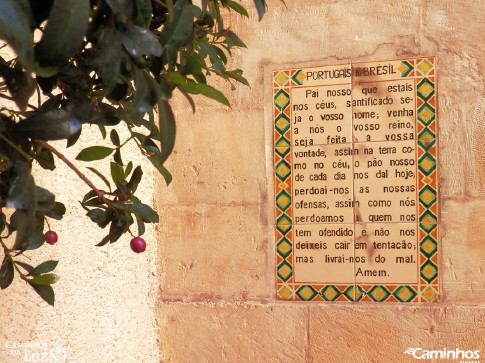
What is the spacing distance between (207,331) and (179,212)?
509mm

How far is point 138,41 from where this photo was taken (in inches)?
24.5

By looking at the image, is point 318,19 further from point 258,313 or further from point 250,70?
point 258,313

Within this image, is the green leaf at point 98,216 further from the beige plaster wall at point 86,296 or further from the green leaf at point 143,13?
the beige plaster wall at point 86,296

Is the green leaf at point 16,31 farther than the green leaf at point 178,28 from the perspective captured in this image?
No

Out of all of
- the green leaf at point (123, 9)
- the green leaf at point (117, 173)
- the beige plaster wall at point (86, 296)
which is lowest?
the beige plaster wall at point (86, 296)

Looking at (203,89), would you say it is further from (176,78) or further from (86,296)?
(86,296)

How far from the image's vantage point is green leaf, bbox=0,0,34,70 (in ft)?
1.59

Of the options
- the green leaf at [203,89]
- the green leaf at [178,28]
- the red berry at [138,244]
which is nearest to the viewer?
the green leaf at [178,28]

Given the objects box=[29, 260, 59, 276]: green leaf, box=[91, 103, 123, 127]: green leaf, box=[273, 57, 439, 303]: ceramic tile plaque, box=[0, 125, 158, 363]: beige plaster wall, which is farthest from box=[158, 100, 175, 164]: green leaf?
box=[273, 57, 439, 303]: ceramic tile plaque

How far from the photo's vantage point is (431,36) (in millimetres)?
2441
